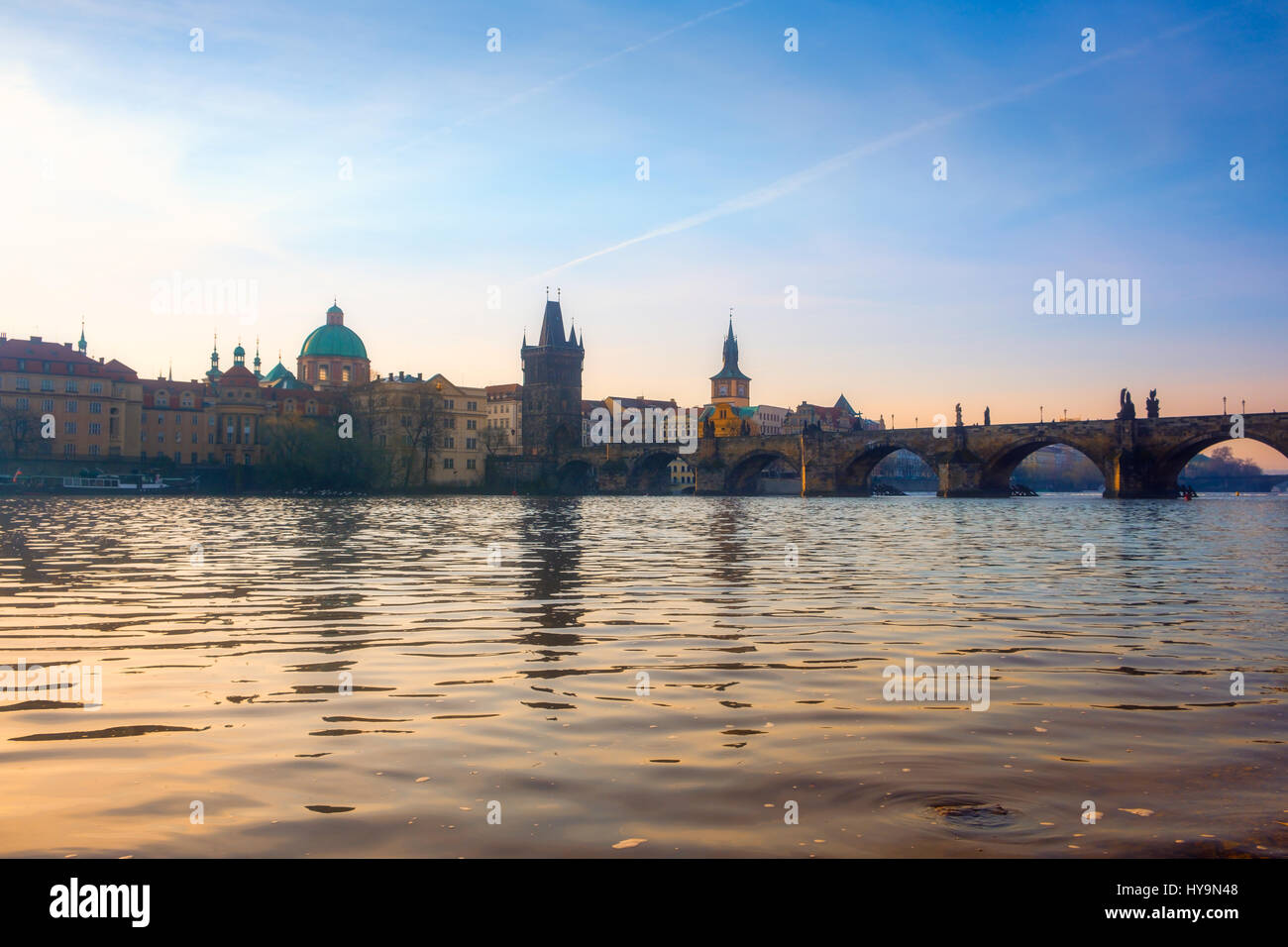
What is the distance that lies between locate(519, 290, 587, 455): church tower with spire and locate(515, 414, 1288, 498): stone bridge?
36.1ft

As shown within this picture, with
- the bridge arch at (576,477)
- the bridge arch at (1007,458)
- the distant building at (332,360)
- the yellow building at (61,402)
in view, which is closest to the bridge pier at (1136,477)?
the bridge arch at (1007,458)

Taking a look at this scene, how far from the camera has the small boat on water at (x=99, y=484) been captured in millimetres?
86938

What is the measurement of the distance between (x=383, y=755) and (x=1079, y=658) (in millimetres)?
6499

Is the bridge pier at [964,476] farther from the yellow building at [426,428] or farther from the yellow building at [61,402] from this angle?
the yellow building at [61,402]

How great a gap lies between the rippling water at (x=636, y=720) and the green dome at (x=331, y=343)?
144m

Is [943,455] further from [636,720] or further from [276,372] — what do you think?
[276,372]

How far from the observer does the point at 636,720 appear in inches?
276

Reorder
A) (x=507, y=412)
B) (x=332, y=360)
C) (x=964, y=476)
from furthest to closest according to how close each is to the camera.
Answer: (x=507, y=412) < (x=332, y=360) < (x=964, y=476)

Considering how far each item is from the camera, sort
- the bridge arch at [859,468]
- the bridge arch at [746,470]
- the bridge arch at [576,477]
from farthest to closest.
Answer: the bridge arch at [576,477] → the bridge arch at [746,470] → the bridge arch at [859,468]

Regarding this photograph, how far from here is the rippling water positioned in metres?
4.80

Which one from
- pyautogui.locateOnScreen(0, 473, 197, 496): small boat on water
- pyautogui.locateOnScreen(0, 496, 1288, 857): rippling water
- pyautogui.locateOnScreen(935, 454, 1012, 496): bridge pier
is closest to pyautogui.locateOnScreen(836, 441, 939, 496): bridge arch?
pyautogui.locateOnScreen(935, 454, 1012, 496): bridge pier

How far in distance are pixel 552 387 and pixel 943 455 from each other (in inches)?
2563

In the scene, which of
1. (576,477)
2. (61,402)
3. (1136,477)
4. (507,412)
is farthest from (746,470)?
(61,402)

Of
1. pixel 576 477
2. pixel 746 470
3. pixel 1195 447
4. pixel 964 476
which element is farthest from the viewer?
pixel 576 477
